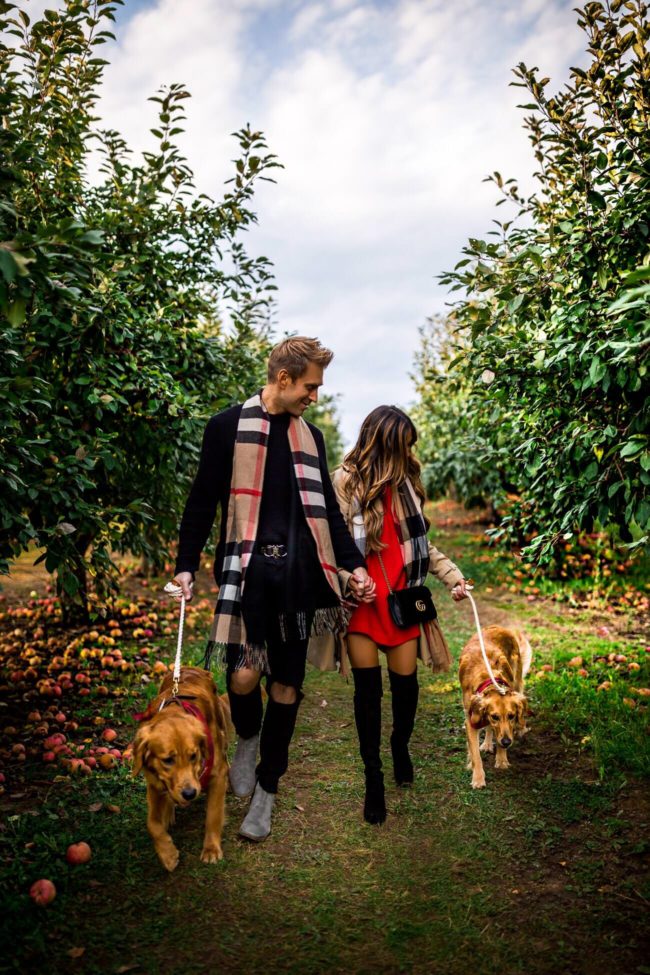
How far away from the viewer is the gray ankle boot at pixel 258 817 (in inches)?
125

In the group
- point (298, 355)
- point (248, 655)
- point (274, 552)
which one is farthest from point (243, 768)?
point (298, 355)

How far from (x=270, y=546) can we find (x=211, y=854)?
1403 millimetres

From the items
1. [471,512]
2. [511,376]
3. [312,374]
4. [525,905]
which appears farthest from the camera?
[471,512]

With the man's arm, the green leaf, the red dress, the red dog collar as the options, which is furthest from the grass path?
the green leaf

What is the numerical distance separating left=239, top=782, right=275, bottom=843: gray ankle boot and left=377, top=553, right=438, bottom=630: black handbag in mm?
1079

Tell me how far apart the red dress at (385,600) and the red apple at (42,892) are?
1.74 m

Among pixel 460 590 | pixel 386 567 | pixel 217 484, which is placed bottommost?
pixel 460 590

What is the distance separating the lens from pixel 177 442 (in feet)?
16.4

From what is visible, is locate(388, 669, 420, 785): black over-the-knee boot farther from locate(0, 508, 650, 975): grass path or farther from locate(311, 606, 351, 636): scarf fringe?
locate(311, 606, 351, 636): scarf fringe

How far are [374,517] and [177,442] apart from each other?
1.99 meters

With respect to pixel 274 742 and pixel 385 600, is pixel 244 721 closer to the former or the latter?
pixel 274 742

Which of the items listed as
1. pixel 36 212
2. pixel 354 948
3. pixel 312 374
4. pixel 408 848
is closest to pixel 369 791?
pixel 408 848

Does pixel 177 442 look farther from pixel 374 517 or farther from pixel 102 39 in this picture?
pixel 102 39

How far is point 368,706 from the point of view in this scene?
3.54 m
